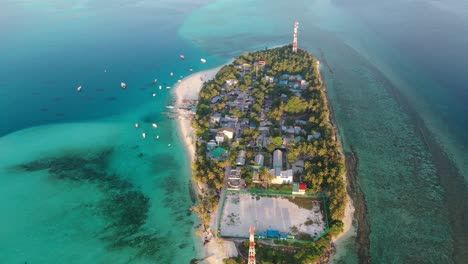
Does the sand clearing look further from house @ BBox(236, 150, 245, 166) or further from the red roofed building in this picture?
house @ BBox(236, 150, 245, 166)

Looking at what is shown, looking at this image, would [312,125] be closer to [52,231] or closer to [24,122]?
[52,231]

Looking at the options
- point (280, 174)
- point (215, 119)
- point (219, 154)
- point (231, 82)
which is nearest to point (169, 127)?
point (215, 119)

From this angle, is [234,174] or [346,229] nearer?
[346,229]

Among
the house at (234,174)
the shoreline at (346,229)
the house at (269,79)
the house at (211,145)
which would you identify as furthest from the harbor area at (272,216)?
the house at (269,79)

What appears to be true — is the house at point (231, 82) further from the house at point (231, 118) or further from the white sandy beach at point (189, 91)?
the house at point (231, 118)

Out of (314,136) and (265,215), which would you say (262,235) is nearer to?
(265,215)

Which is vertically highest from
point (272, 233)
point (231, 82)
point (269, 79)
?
point (269, 79)
